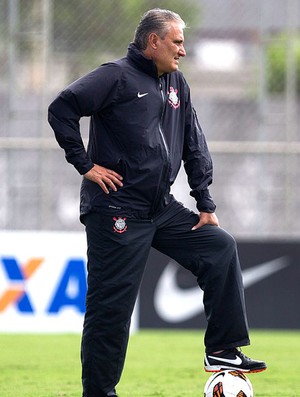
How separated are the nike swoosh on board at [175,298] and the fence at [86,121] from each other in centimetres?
82

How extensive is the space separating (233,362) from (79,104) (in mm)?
1619

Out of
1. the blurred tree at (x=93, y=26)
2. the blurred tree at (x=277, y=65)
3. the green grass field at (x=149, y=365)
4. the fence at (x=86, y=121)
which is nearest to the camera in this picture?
the green grass field at (x=149, y=365)

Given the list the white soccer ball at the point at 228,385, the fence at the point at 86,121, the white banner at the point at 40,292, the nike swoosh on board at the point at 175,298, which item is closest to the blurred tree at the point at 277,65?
the fence at the point at 86,121

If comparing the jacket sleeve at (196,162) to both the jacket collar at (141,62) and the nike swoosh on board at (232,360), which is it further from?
the nike swoosh on board at (232,360)

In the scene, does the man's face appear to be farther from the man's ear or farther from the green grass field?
the green grass field

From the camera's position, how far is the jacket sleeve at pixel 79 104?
18.8 ft

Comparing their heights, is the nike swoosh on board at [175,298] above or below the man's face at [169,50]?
below

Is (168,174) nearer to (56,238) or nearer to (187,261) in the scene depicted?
(187,261)

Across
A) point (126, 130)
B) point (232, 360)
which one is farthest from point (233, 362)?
point (126, 130)

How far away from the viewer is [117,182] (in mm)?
5805

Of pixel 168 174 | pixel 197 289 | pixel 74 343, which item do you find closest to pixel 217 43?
pixel 197 289

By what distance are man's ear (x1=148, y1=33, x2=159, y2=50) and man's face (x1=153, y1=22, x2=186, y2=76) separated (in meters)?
0.01

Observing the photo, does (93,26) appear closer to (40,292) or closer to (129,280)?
(40,292)

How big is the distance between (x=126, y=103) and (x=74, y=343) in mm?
4764
